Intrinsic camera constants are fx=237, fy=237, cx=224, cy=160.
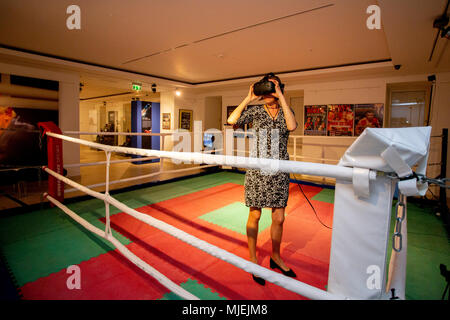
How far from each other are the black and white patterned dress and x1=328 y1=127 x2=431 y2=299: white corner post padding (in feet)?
3.49

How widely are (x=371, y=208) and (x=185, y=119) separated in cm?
855

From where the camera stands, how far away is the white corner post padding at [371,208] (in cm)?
64

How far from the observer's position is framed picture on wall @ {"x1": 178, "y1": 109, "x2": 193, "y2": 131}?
8.70 m

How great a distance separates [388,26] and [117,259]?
3973 mm

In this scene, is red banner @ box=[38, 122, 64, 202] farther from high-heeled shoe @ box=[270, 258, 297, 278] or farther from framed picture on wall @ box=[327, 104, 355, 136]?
framed picture on wall @ box=[327, 104, 355, 136]

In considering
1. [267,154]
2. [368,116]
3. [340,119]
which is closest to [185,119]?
[340,119]

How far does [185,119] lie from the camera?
8.85 m

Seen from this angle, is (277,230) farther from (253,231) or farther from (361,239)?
(361,239)

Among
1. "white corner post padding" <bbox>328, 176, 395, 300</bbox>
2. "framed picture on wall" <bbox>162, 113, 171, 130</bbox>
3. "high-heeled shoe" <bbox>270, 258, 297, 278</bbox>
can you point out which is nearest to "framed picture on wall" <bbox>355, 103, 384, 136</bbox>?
"high-heeled shoe" <bbox>270, 258, 297, 278</bbox>

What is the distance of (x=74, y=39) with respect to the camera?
4.02m

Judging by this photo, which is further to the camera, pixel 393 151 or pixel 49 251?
pixel 49 251
